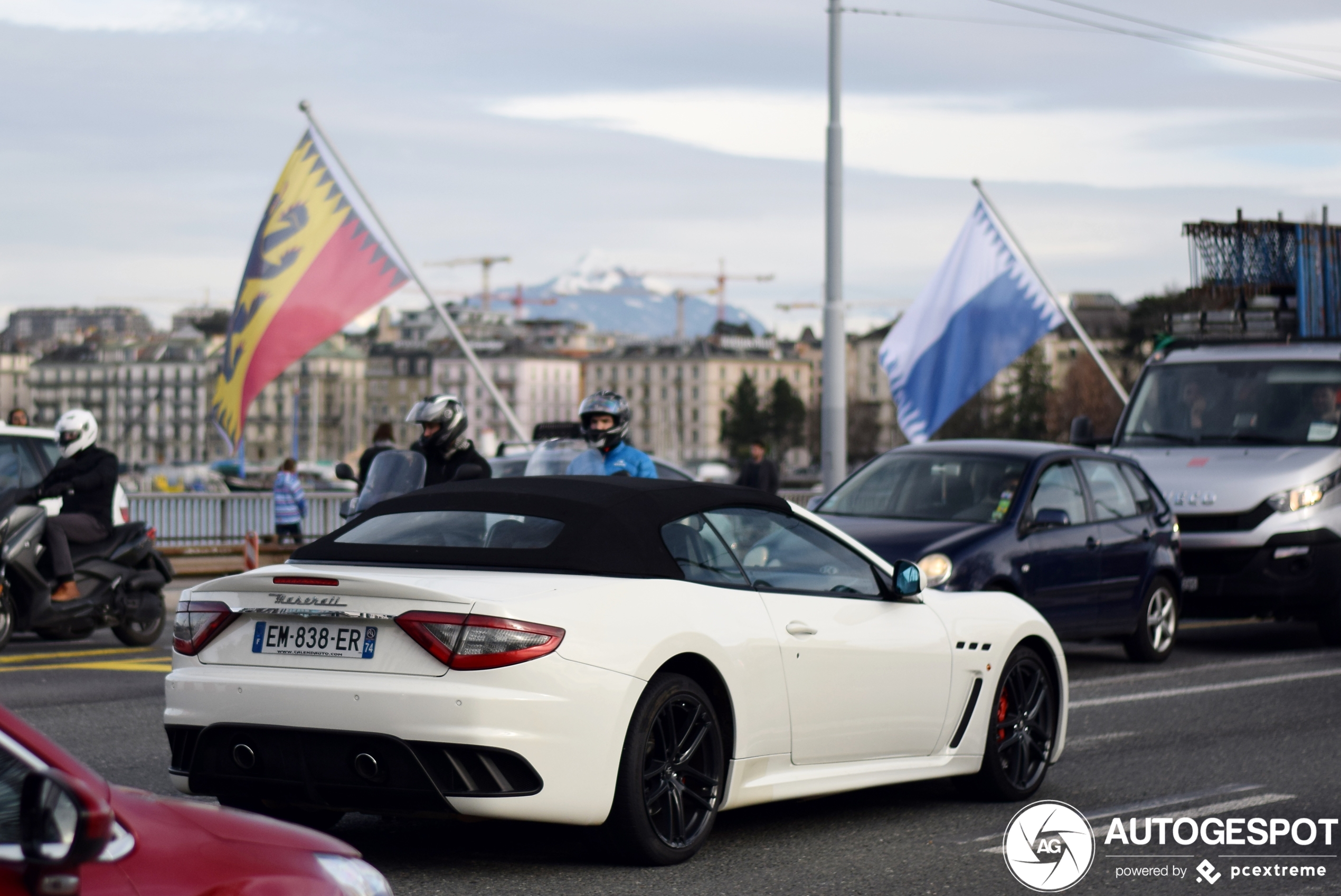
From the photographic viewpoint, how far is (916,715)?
24.1ft

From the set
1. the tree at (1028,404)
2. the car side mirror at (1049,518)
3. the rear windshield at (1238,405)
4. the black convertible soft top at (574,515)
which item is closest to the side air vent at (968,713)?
the black convertible soft top at (574,515)

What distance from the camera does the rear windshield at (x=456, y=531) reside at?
21.6 feet

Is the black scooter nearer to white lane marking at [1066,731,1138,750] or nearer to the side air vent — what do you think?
white lane marking at [1066,731,1138,750]

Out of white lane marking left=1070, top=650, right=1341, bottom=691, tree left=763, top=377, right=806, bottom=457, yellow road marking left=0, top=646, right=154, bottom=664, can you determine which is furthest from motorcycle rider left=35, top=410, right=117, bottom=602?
tree left=763, top=377, right=806, bottom=457

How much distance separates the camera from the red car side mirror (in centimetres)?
260

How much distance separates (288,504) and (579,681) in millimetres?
22928

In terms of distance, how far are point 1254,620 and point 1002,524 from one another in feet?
23.6

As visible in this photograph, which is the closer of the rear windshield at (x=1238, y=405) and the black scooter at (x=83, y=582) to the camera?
the black scooter at (x=83, y=582)

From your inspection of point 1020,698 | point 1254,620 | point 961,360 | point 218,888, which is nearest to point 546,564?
point 1020,698

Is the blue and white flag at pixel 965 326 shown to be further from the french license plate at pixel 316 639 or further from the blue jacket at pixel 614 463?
the french license plate at pixel 316 639

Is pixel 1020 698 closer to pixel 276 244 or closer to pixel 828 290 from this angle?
pixel 828 290

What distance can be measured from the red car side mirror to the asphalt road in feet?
10.7

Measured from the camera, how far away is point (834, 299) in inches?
826

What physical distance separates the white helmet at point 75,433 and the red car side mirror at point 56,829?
11.6 meters
